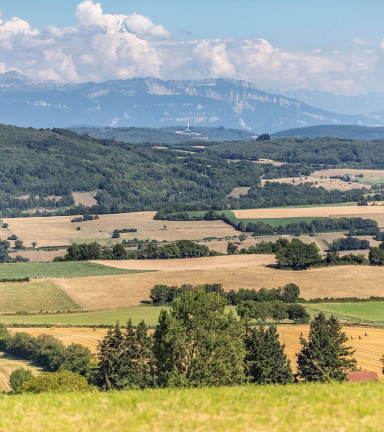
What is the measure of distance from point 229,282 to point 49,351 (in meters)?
37.9

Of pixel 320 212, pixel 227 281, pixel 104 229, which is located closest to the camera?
pixel 227 281

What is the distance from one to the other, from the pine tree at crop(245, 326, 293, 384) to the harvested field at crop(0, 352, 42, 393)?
15054 mm

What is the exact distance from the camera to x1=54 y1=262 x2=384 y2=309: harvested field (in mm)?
82812

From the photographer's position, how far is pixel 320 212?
541 feet

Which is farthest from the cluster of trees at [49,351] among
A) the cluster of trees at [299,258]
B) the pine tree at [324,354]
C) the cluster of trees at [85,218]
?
the cluster of trees at [85,218]

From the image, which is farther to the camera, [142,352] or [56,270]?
[56,270]

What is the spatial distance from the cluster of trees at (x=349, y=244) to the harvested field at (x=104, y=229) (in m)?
23.0

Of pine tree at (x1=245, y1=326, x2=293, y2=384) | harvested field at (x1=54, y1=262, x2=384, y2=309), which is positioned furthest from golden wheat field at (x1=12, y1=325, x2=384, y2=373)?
harvested field at (x1=54, y1=262, x2=384, y2=309)

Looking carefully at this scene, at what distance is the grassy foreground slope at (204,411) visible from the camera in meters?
14.6

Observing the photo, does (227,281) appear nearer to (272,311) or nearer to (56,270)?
(272,311)

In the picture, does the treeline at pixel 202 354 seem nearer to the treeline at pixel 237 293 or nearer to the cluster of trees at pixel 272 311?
the cluster of trees at pixel 272 311

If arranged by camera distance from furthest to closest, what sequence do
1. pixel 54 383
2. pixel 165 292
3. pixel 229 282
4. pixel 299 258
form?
pixel 299 258 → pixel 229 282 → pixel 165 292 → pixel 54 383

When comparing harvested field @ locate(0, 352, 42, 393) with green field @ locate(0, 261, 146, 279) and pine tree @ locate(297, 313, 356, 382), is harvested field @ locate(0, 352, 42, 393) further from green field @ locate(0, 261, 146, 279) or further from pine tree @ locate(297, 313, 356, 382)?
green field @ locate(0, 261, 146, 279)

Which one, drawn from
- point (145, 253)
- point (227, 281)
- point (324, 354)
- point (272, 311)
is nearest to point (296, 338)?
point (272, 311)
